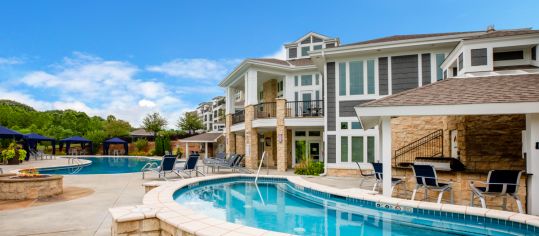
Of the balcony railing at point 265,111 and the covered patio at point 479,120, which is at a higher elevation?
the balcony railing at point 265,111

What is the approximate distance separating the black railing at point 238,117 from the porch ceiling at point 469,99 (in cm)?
1309

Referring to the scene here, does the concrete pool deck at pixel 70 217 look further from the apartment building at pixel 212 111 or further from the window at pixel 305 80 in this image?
→ the apartment building at pixel 212 111

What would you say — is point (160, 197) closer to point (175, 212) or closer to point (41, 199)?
point (175, 212)

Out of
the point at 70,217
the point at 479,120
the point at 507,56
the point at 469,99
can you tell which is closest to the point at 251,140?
the point at 479,120

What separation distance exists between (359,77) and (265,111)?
27.2ft

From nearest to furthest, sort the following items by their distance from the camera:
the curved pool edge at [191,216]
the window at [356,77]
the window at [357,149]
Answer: the curved pool edge at [191,216] < the window at [357,149] < the window at [356,77]

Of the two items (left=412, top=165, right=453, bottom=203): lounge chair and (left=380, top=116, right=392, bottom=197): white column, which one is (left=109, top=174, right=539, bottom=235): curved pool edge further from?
(left=412, top=165, right=453, bottom=203): lounge chair

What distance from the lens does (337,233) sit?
578 centimetres

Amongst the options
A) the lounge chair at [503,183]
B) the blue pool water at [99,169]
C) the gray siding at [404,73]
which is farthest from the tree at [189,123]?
the lounge chair at [503,183]

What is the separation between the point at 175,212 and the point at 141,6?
16.9m

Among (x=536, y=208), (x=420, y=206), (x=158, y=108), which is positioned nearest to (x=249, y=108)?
(x=420, y=206)

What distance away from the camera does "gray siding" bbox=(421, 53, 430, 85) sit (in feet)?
44.2

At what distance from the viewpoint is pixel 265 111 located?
21156 millimetres

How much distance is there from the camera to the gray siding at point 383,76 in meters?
14.0
